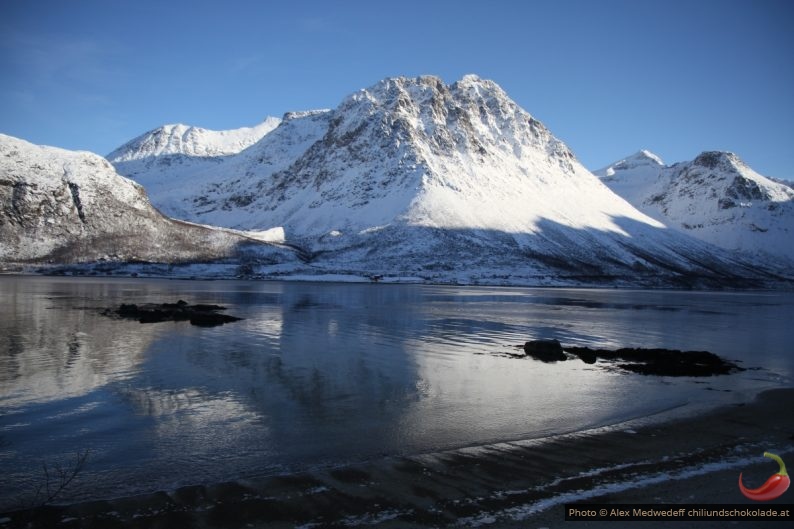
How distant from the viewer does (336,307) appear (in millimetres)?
66812

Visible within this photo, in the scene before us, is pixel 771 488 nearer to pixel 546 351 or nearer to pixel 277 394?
pixel 277 394

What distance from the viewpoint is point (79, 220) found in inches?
6924

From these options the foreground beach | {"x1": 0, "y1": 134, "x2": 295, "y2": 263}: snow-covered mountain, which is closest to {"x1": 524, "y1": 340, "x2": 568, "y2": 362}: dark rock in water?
the foreground beach

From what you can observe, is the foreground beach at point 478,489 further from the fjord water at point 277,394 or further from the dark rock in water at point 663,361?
the dark rock in water at point 663,361

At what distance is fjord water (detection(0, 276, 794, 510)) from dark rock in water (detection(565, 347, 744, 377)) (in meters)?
1.47

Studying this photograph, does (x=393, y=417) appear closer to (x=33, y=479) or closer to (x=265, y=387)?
(x=265, y=387)

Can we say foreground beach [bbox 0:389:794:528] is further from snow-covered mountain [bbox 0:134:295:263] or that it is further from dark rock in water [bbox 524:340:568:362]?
snow-covered mountain [bbox 0:134:295:263]

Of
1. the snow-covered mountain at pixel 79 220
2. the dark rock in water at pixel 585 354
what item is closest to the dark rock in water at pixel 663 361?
the dark rock in water at pixel 585 354

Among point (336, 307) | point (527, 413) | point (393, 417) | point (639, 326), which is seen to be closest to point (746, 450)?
point (527, 413)

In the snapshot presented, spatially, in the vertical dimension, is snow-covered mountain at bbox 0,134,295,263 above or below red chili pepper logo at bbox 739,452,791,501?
above

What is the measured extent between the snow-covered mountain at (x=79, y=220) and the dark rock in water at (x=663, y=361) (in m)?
165

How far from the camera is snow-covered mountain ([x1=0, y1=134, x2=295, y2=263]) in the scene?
164000 mm

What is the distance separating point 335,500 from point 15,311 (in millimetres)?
50435

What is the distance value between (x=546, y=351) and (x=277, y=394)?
56.1 feet
